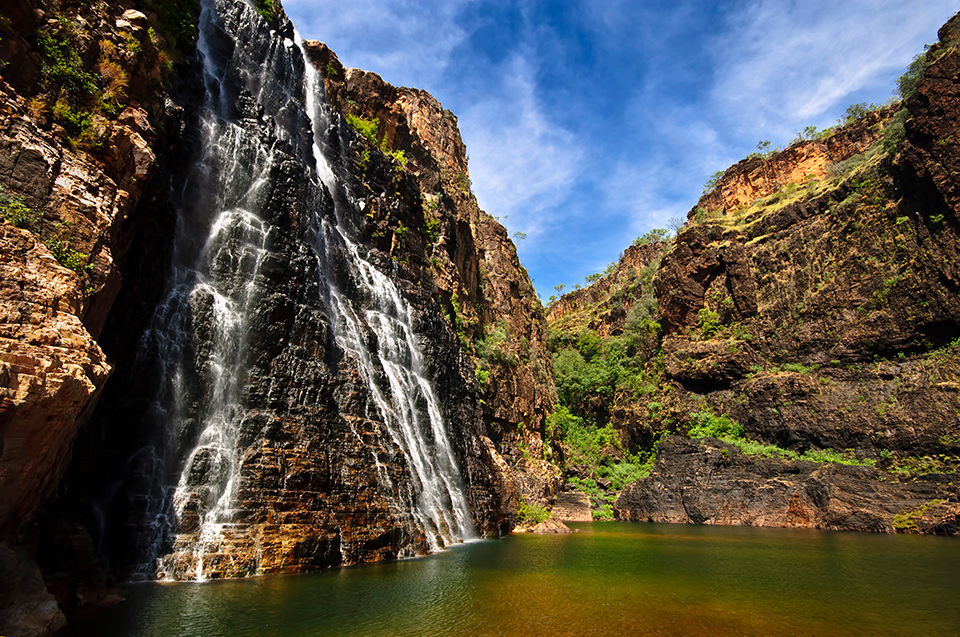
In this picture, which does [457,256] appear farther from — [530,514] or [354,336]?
[530,514]

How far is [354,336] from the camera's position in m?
21.9

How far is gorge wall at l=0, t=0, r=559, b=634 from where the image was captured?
8.82 m

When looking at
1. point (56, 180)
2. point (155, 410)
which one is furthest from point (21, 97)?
point (155, 410)

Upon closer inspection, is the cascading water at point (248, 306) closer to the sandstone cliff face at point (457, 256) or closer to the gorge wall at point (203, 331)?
the gorge wall at point (203, 331)

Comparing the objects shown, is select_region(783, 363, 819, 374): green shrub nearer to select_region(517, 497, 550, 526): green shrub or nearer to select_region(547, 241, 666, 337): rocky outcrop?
select_region(547, 241, 666, 337): rocky outcrop

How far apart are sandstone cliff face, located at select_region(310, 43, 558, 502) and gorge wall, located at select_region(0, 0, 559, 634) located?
2978mm

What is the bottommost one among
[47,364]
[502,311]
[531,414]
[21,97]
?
[47,364]

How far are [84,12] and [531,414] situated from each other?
3752 cm

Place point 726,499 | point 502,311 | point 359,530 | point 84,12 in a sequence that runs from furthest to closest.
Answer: point 502,311
point 726,499
point 359,530
point 84,12

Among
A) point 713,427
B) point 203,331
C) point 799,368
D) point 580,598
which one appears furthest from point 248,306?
point 799,368

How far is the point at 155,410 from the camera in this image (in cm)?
1439

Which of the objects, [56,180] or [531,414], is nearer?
[56,180]

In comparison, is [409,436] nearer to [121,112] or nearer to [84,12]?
[121,112]

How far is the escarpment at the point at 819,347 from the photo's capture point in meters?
29.5
